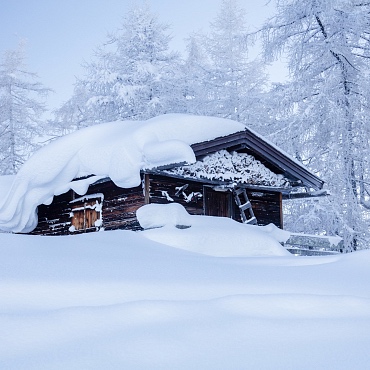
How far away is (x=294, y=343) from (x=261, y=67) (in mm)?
24319

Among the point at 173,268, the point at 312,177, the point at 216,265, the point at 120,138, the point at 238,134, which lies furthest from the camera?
the point at 312,177

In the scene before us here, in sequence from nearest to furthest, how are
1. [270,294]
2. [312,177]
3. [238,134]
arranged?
1. [270,294]
2. [238,134]
3. [312,177]

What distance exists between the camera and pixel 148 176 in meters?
11.1

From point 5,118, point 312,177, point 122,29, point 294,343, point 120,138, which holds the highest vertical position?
point 122,29

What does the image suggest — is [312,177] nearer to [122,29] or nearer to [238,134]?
[238,134]

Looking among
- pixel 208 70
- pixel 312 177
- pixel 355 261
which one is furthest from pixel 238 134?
pixel 208 70

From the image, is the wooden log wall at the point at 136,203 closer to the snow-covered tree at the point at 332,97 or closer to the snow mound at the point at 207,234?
the snow mound at the point at 207,234

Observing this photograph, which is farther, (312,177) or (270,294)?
(312,177)

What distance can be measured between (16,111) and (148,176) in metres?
16.4

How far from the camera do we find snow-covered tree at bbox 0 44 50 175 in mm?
24406

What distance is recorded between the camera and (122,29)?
926 inches

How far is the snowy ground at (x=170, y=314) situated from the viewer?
2359 millimetres

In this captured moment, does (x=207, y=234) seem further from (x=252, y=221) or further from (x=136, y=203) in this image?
(x=252, y=221)

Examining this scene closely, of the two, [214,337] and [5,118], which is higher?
[5,118]
